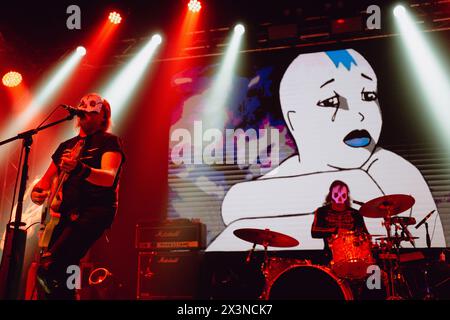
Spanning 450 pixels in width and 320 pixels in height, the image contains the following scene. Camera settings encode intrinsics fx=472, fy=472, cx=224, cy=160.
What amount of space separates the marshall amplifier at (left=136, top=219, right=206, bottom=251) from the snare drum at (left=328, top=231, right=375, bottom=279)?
152 cm

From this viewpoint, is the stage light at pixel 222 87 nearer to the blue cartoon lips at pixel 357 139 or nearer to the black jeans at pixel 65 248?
the blue cartoon lips at pixel 357 139

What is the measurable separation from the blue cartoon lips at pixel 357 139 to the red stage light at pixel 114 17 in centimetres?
324

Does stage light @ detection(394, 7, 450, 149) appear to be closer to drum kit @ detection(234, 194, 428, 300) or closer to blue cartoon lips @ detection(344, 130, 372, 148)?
blue cartoon lips @ detection(344, 130, 372, 148)

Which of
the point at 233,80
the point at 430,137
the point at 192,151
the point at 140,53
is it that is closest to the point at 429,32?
the point at 430,137

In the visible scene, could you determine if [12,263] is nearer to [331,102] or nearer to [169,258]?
[169,258]

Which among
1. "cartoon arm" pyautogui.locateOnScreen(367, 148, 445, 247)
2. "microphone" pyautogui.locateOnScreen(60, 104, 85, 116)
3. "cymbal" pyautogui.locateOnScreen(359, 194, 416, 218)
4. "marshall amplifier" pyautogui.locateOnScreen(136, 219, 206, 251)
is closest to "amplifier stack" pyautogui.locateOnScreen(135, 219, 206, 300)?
"marshall amplifier" pyautogui.locateOnScreen(136, 219, 206, 251)

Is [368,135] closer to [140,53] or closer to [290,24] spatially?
[290,24]

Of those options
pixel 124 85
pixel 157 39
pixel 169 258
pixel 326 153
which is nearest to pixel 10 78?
pixel 124 85

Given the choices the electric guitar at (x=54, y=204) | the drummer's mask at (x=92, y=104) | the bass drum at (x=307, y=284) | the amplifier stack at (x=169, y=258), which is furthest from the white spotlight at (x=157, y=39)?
the electric guitar at (x=54, y=204)

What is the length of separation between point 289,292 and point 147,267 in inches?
63.8

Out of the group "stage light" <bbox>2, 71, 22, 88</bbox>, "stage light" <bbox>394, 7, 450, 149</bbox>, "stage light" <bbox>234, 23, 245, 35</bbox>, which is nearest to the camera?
"stage light" <bbox>2, 71, 22, 88</bbox>

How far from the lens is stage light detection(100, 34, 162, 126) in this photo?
6723 mm

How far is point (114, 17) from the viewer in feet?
19.6

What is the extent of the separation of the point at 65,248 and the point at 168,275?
8.62ft
